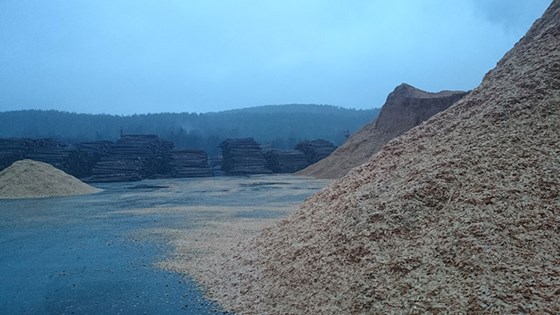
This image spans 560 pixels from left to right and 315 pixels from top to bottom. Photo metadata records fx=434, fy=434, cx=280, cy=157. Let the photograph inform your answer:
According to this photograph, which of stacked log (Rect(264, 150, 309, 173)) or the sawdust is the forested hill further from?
the sawdust

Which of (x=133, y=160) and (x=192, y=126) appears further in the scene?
(x=192, y=126)

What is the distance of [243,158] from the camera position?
26656mm

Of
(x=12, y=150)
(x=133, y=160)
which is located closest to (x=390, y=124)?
(x=133, y=160)

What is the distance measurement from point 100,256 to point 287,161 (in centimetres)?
2201

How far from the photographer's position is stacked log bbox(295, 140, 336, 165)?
27.7 metres

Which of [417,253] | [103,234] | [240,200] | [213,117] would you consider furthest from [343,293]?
[213,117]

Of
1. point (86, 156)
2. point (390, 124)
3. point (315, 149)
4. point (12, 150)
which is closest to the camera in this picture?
point (12, 150)

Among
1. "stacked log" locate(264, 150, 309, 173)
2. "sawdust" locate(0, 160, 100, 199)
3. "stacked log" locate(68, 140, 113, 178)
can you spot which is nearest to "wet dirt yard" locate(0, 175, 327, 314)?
"sawdust" locate(0, 160, 100, 199)

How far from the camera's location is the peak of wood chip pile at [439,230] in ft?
8.61

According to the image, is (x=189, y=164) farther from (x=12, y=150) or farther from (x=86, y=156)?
(x=12, y=150)

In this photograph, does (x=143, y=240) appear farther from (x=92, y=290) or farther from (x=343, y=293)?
(x=343, y=293)

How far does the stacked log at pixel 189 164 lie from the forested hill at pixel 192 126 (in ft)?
39.1

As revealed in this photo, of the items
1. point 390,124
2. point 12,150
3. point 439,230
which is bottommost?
point 439,230

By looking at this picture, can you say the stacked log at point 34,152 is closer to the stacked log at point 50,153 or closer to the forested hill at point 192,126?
the stacked log at point 50,153
